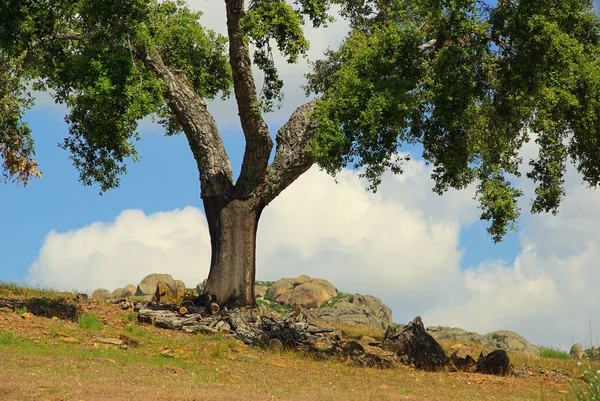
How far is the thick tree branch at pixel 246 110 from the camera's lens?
24.5 metres

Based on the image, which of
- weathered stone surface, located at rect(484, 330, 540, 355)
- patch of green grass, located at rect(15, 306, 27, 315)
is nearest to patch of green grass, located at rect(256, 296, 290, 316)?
weathered stone surface, located at rect(484, 330, 540, 355)

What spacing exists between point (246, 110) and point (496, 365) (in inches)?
470

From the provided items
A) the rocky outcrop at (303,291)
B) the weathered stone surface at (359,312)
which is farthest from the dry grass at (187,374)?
the rocky outcrop at (303,291)

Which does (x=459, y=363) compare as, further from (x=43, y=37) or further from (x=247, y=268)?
(x=43, y=37)

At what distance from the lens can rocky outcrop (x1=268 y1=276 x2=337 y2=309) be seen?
46.0 metres

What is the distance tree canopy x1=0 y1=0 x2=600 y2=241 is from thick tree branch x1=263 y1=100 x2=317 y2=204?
73cm

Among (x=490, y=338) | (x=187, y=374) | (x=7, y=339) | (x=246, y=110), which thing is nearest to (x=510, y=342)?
(x=490, y=338)

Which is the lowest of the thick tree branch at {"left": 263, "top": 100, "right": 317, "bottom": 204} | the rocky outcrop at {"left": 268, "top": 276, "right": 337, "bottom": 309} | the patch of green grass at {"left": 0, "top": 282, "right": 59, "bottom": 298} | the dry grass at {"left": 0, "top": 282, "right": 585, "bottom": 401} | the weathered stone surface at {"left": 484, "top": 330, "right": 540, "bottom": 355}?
the dry grass at {"left": 0, "top": 282, "right": 585, "bottom": 401}

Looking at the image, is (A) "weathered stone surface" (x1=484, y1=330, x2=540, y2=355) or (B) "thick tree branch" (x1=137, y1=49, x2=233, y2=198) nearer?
(B) "thick tree branch" (x1=137, y1=49, x2=233, y2=198)

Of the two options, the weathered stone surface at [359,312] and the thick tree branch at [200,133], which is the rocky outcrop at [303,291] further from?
the thick tree branch at [200,133]

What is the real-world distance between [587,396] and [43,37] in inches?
754

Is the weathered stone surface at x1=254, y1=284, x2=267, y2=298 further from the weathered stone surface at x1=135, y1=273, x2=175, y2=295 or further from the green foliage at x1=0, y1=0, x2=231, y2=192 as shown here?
the green foliage at x1=0, y1=0, x2=231, y2=192

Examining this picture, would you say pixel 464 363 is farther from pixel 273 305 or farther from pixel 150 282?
pixel 150 282

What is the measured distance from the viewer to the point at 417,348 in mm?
23859
